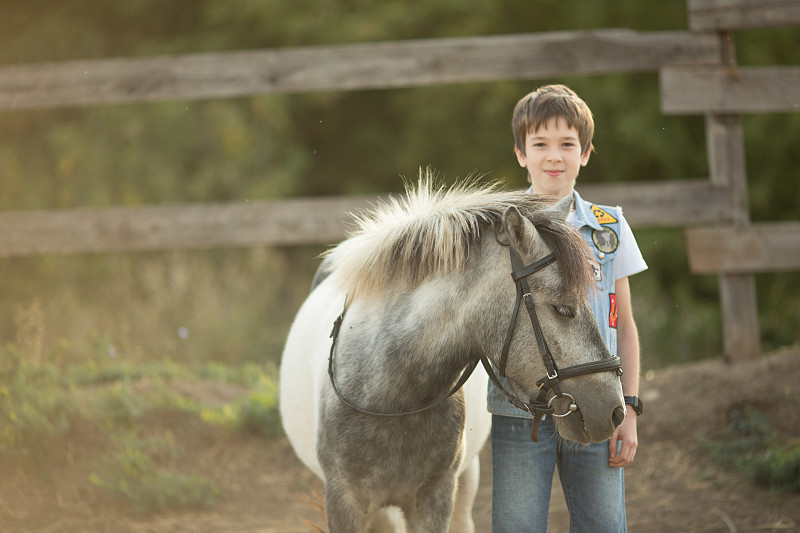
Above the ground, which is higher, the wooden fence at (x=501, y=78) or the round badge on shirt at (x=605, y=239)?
the wooden fence at (x=501, y=78)

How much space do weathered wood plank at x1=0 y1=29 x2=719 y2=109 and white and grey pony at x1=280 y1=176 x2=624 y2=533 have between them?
2.71m

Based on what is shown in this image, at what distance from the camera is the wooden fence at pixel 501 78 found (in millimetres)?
4609

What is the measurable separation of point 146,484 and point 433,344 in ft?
8.33

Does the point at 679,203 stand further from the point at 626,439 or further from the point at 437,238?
the point at 437,238

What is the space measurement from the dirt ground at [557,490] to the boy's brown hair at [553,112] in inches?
82.9

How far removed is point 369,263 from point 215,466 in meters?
2.78

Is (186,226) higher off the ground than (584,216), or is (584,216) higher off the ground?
(186,226)

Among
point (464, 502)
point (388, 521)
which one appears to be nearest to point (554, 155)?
point (388, 521)

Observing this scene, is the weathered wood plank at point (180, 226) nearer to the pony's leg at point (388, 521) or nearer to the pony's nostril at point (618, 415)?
the pony's leg at point (388, 521)

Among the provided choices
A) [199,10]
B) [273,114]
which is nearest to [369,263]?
Answer: [273,114]

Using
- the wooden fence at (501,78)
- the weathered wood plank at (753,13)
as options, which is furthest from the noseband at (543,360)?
the weathered wood plank at (753,13)

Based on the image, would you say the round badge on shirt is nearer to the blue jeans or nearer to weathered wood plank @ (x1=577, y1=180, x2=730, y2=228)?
the blue jeans

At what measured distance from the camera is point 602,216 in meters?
2.37

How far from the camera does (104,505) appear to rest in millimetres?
3939
